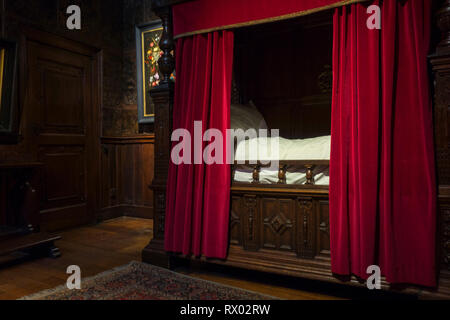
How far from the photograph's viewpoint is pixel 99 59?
13.5ft

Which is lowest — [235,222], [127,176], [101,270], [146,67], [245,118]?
[101,270]

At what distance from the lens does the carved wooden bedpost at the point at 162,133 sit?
2494mm

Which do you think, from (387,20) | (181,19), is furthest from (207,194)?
(387,20)

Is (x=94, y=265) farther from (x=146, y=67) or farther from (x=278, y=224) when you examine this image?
(x=146, y=67)

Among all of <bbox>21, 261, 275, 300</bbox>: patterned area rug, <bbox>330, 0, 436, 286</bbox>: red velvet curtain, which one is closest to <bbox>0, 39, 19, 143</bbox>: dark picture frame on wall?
<bbox>21, 261, 275, 300</bbox>: patterned area rug

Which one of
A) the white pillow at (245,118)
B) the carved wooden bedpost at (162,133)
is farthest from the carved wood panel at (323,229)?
the carved wooden bedpost at (162,133)

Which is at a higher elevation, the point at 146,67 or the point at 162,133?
the point at 146,67

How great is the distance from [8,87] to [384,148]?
3.04 meters

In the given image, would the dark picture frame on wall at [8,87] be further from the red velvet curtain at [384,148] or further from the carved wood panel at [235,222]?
the red velvet curtain at [384,148]

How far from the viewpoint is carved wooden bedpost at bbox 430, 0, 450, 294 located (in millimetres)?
1696

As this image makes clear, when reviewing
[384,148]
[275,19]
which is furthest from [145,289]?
[275,19]

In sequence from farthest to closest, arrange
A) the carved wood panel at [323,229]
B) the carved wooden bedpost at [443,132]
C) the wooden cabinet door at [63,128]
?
the wooden cabinet door at [63,128] < the carved wood panel at [323,229] < the carved wooden bedpost at [443,132]

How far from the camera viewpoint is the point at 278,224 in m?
2.16

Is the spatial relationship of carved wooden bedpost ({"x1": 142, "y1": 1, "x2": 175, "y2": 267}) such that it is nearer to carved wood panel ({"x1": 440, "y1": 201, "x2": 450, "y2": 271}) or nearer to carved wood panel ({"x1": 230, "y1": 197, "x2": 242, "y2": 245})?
carved wood panel ({"x1": 230, "y1": 197, "x2": 242, "y2": 245})
